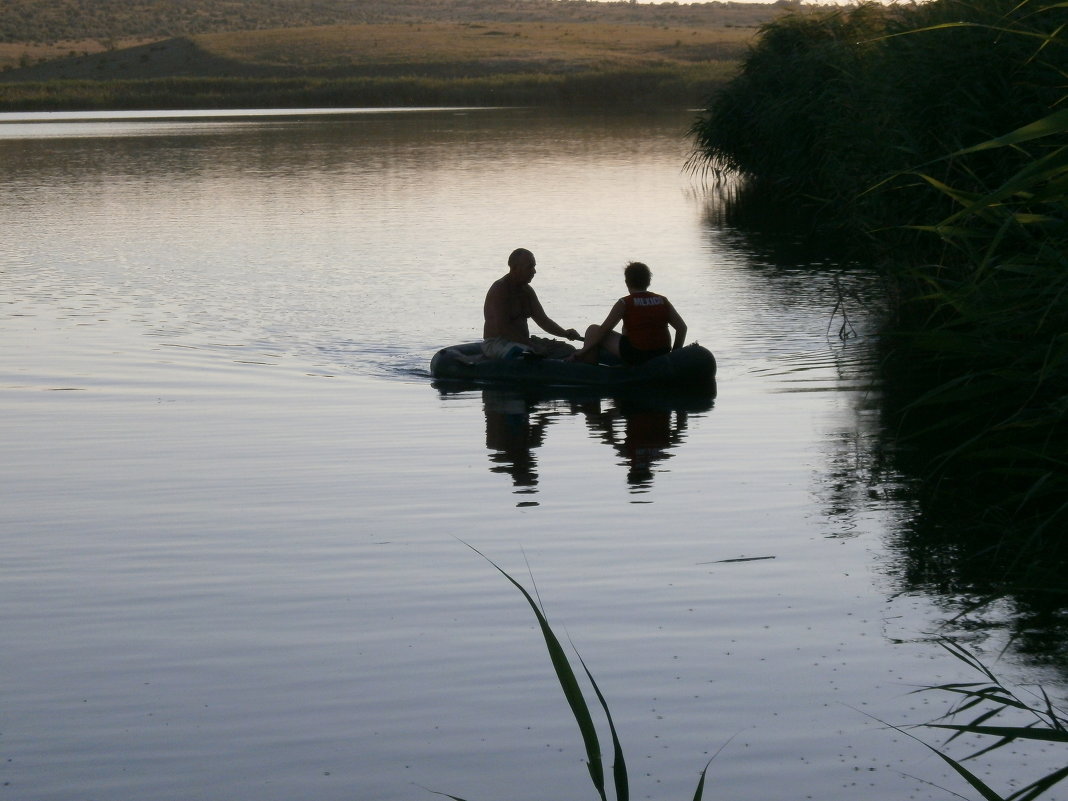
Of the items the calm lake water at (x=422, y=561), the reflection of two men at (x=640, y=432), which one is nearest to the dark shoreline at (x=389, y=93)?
the calm lake water at (x=422, y=561)

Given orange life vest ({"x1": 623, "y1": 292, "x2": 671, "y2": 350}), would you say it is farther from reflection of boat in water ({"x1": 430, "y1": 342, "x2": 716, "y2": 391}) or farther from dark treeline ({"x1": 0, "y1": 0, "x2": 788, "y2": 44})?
dark treeline ({"x1": 0, "y1": 0, "x2": 788, "y2": 44})

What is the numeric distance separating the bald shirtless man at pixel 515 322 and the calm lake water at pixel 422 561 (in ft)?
1.37

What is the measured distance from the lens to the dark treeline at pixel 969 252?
466 cm

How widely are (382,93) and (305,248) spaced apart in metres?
55.2

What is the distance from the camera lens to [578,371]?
10.4 metres

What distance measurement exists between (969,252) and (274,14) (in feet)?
460

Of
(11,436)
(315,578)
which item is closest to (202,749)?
(315,578)

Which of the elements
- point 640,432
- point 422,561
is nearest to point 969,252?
point 422,561

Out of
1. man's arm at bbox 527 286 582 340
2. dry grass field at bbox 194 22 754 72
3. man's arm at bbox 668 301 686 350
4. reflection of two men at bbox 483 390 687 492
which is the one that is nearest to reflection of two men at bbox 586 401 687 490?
reflection of two men at bbox 483 390 687 492

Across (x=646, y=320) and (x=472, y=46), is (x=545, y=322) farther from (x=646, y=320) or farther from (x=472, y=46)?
(x=472, y=46)

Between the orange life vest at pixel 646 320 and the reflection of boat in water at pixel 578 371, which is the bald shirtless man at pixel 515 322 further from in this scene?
the orange life vest at pixel 646 320

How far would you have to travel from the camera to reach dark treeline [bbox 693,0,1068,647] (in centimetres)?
466

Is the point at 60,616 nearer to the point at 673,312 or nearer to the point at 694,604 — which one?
the point at 694,604

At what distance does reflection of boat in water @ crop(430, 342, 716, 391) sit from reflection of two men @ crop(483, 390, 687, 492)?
16 cm
